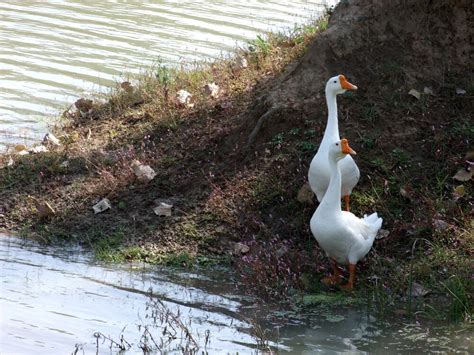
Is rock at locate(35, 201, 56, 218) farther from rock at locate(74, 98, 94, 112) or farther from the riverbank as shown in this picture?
rock at locate(74, 98, 94, 112)

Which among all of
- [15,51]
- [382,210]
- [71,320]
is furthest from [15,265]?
[15,51]

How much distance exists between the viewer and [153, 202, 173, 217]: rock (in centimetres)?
856

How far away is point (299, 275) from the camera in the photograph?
749 cm

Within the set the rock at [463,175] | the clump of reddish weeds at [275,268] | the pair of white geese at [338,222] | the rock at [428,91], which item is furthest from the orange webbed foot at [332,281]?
the rock at [428,91]

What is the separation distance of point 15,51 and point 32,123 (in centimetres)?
→ 289

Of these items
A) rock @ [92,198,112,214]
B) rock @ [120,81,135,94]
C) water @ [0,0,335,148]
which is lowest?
rock @ [92,198,112,214]

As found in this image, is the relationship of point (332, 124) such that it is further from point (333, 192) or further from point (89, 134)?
point (89, 134)

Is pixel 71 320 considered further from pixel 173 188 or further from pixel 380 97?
pixel 380 97

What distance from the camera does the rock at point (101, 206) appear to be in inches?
344

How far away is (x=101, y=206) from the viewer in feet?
28.8

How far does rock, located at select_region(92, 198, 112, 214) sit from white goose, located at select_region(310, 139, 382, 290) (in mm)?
2198

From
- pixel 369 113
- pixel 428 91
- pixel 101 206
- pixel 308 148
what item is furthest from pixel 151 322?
pixel 428 91

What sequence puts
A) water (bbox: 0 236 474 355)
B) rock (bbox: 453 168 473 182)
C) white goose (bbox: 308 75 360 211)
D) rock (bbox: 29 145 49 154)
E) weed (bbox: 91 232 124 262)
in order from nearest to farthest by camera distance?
water (bbox: 0 236 474 355) → white goose (bbox: 308 75 360 211) → weed (bbox: 91 232 124 262) → rock (bbox: 453 168 473 182) → rock (bbox: 29 145 49 154)

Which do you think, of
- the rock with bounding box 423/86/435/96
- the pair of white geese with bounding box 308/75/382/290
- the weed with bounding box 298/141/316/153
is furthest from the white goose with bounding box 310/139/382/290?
the rock with bounding box 423/86/435/96
